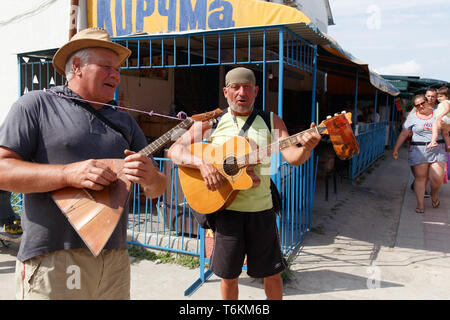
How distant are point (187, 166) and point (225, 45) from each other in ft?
12.4

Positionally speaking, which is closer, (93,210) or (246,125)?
(93,210)

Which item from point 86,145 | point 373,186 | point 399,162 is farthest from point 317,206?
point 399,162

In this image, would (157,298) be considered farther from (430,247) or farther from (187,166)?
(430,247)

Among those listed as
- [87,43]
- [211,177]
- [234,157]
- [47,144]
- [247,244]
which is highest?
[87,43]

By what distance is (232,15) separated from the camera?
5031 millimetres

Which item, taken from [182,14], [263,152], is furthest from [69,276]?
[182,14]

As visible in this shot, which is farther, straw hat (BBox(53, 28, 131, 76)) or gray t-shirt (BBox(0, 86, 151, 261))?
straw hat (BBox(53, 28, 131, 76))

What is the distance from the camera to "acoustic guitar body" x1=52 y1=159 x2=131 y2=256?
153cm

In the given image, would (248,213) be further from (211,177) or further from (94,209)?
(94,209)

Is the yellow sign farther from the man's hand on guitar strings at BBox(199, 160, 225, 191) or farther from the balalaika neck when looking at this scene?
the man's hand on guitar strings at BBox(199, 160, 225, 191)

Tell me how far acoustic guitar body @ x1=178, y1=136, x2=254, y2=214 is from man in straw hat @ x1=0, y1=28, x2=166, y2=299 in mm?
808

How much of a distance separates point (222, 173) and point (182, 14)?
145 inches

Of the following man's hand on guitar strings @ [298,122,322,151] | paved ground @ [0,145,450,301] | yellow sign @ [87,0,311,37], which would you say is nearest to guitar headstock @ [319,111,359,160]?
man's hand on guitar strings @ [298,122,322,151]

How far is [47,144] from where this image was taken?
1646 mm
